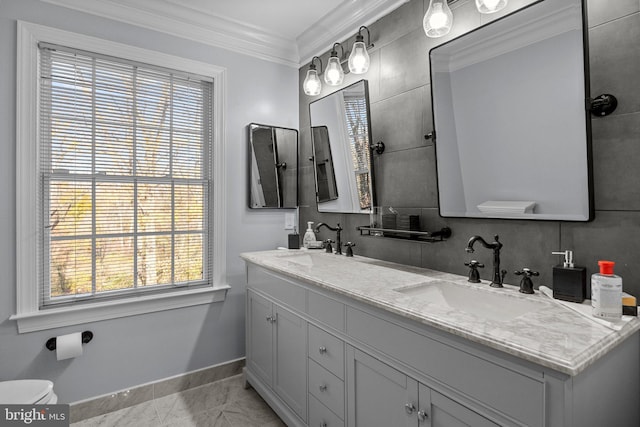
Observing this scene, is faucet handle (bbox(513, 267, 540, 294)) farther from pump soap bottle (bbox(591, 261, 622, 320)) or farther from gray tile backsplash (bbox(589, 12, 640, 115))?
gray tile backsplash (bbox(589, 12, 640, 115))

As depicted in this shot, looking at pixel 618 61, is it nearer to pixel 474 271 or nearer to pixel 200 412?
pixel 474 271

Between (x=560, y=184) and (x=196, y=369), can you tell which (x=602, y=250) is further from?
(x=196, y=369)

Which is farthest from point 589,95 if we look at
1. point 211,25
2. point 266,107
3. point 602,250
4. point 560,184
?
point 211,25

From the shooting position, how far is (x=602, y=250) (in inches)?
45.8

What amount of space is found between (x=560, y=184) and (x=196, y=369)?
2.37m

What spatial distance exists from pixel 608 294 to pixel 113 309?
92.7 inches

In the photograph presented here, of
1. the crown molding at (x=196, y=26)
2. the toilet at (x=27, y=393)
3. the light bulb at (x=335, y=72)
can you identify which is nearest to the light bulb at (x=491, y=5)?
the light bulb at (x=335, y=72)

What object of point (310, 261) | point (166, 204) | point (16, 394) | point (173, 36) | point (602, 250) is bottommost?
point (16, 394)

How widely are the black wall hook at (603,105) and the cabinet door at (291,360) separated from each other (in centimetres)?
143

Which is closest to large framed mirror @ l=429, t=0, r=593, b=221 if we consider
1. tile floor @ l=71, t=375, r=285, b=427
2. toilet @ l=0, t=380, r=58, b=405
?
tile floor @ l=71, t=375, r=285, b=427

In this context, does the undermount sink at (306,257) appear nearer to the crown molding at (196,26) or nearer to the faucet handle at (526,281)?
the faucet handle at (526,281)

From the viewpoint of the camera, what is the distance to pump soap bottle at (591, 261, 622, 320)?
93cm

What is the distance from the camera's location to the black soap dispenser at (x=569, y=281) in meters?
1.11

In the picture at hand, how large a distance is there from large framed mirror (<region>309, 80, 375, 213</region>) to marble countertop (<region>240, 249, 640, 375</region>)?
49cm
